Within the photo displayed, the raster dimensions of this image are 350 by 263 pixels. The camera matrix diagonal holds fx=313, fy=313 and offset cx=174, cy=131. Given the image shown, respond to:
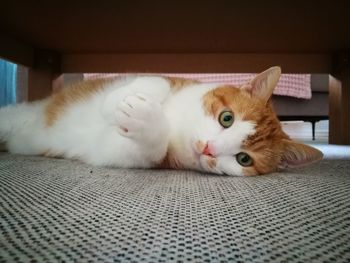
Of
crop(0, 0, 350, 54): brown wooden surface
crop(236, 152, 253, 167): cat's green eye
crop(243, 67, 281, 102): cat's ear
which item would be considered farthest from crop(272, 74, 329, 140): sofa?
crop(236, 152, 253, 167): cat's green eye

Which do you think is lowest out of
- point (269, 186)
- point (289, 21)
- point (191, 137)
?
point (269, 186)

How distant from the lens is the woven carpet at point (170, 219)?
40 cm

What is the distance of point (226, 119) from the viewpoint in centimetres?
102

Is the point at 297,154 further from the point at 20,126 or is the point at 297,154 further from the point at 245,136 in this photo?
the point at 20,126

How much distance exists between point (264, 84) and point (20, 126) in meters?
1.12

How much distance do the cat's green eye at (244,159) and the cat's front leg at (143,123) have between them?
0.25m

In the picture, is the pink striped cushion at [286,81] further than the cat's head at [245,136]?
Yes

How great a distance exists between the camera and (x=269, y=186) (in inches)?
31.4

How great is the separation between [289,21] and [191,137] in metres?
0.94

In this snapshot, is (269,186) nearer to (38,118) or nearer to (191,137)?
(191,137)

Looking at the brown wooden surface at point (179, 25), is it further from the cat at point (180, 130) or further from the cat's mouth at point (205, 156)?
the cat's mouth at point (205, 156)

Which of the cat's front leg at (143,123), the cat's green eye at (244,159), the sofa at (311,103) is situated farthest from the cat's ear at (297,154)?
the sofa at (311,103)

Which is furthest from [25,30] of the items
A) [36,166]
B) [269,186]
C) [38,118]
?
[269,186]

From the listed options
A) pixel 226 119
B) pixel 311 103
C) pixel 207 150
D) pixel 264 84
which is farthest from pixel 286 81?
pixel 207 150
